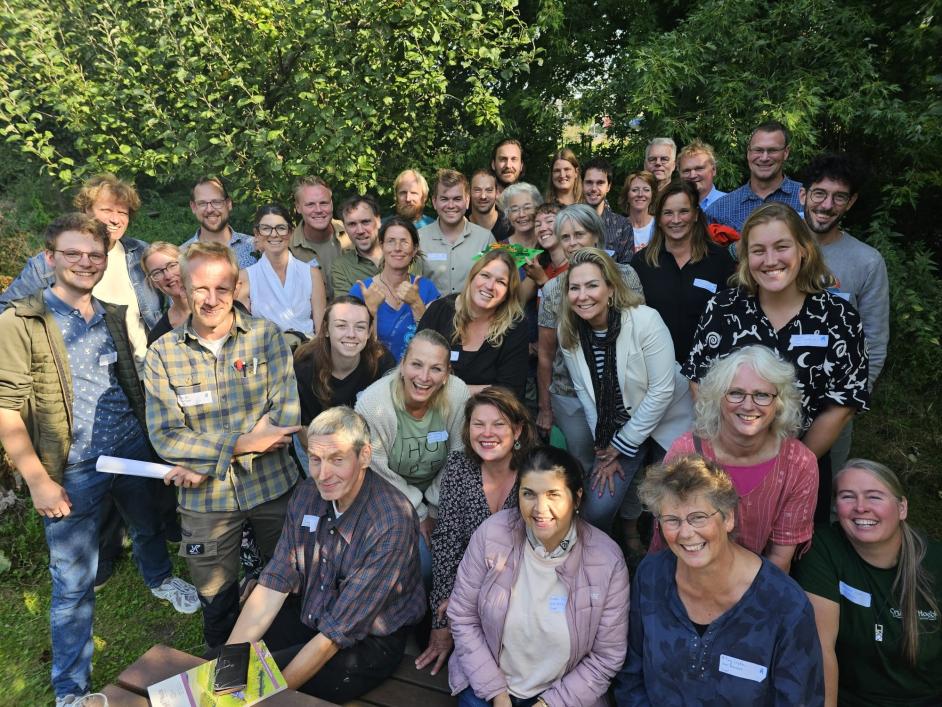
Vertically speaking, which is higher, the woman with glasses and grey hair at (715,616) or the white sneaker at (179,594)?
the woman with glasses and grey hair at (715,616)

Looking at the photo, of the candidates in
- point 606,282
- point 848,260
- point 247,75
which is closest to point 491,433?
point 606,282

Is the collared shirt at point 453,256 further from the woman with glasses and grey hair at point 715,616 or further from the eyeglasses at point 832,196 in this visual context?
the woman with glasses and grey hair at point 715,616

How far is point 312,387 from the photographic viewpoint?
3.98 m

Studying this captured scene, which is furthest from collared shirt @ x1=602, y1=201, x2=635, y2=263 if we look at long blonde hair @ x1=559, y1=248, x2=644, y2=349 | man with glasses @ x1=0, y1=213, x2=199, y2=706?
man with glasses @ x1=0, y1=213, x2=199, y2=706

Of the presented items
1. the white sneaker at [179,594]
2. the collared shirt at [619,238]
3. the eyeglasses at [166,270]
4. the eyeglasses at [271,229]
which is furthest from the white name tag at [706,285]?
the white sneaker at [179,594]

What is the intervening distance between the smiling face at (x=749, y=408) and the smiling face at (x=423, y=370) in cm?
150

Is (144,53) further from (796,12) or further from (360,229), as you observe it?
(796,12)

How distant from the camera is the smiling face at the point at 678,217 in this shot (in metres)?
3.96

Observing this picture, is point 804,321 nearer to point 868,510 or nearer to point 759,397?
point 759,397

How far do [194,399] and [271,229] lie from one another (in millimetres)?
1969

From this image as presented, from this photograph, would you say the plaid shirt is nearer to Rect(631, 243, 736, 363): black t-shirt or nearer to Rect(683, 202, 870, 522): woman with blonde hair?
Rect(631, 243, 736, 363): black t-shirt

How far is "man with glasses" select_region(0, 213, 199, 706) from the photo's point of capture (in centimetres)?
Answer: 326

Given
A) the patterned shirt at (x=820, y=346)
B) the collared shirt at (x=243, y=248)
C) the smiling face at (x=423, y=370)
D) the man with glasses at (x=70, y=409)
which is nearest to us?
the patterned shirt at (x=820, y=346)

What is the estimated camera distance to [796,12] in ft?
18.7
